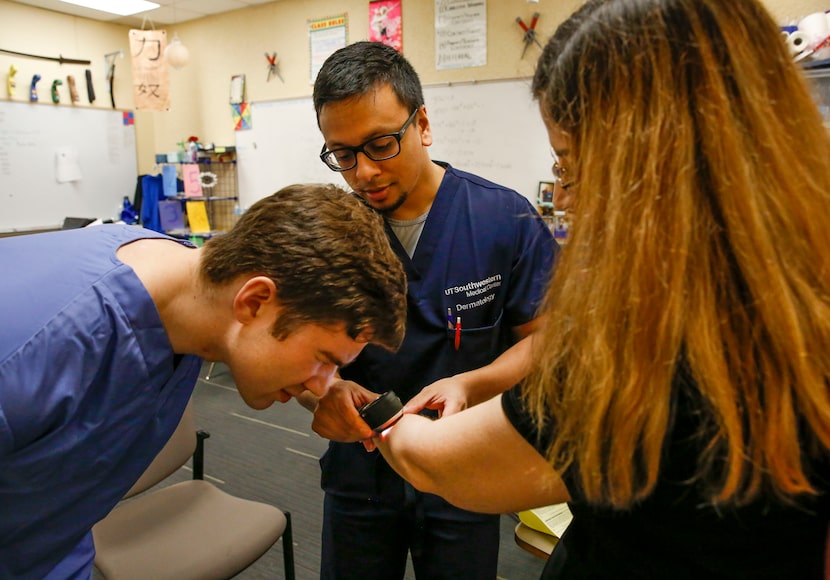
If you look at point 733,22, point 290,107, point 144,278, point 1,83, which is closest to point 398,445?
point 144,278

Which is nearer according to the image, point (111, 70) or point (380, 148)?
point (380, 148)

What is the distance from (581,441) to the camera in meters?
0.59

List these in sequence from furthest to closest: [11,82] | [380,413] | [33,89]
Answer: [33,89]
[11,82]
[380,413]

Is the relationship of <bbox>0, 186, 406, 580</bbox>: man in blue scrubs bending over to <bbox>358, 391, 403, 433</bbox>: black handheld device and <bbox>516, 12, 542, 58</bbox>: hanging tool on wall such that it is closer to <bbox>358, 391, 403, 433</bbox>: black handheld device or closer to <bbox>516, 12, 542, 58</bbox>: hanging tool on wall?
<bbox>358, 391, 403, 433</bbox>: black handheld device

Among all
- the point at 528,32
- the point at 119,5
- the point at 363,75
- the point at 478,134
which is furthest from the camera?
the point at 119,5

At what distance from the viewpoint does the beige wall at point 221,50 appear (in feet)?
12.2

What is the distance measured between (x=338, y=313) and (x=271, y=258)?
14 centimetres

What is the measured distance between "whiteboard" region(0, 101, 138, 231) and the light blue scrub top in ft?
15.0

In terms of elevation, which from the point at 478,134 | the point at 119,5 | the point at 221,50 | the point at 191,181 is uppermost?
the point at 119,5

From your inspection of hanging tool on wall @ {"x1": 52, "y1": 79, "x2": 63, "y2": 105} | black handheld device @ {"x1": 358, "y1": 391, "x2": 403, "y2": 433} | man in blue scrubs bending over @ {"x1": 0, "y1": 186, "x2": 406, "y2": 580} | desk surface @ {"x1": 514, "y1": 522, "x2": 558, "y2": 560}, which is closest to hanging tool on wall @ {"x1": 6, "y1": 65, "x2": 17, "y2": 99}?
hanging tool on wall @ {"x1": 52, "y1": 79, "x2": 63, "y2": 105}

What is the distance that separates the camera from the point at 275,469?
118 inches

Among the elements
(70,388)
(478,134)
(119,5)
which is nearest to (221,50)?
(119,5)

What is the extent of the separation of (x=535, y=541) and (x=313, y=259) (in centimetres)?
90

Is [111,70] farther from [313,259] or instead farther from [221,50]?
[313,259]
